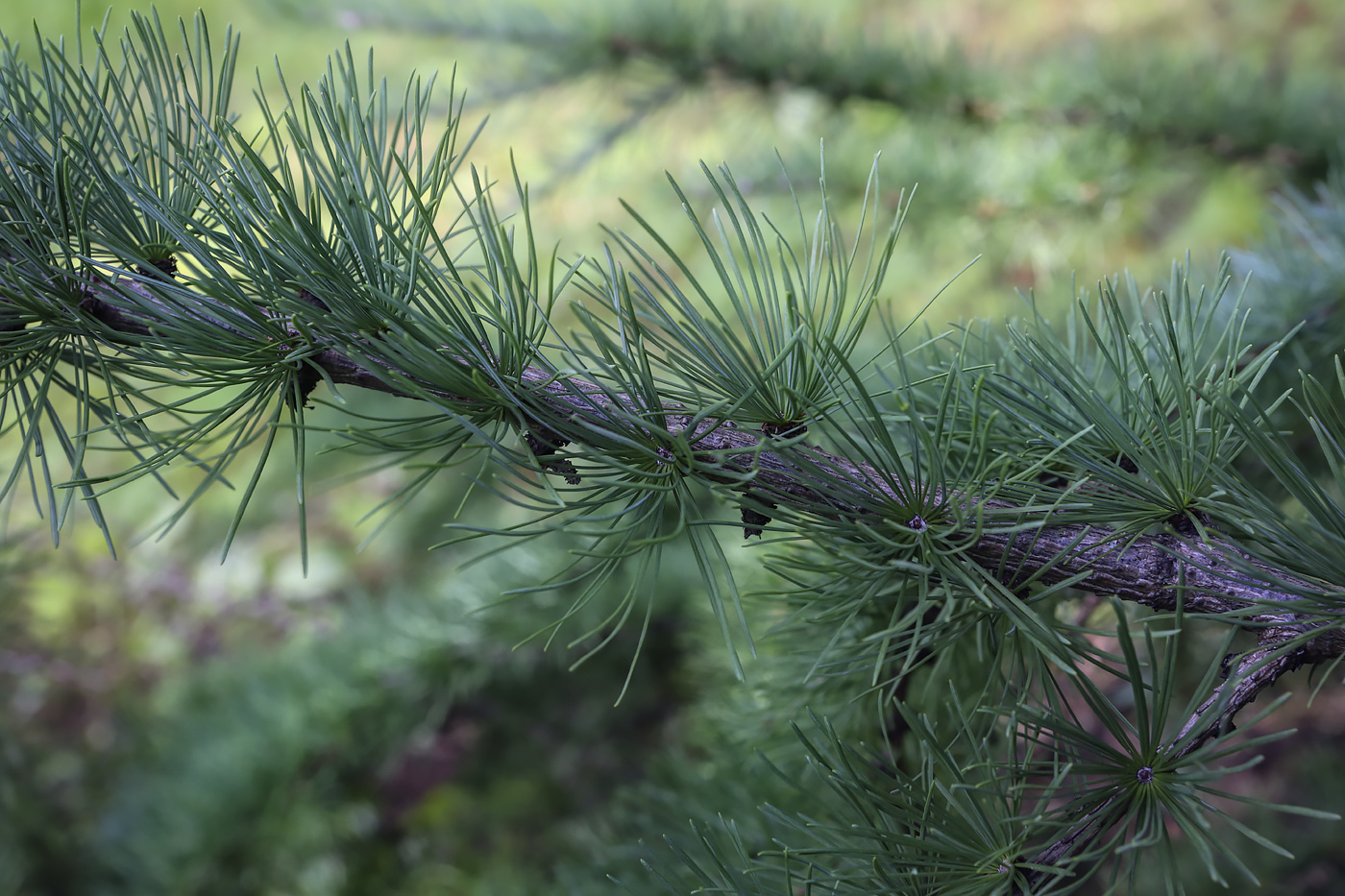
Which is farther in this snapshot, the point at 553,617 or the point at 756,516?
the point at 553,617

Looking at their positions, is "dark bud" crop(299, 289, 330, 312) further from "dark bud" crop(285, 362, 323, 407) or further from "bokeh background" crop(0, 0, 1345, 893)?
"bokeh background" crop(0, 0, 1345, 893)

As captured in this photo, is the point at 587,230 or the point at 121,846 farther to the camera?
the point at 587,230

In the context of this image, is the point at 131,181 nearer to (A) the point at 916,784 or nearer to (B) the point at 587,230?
(A) the point at 916,784

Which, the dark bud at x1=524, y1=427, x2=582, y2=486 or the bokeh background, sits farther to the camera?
the bokeh background

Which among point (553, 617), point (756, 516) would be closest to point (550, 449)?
point (756, 516)

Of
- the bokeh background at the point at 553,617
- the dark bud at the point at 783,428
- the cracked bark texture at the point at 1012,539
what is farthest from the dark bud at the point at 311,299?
the bokeh background at the point at 553,617

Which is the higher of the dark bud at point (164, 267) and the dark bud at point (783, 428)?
the dark bud at point (164, 267)

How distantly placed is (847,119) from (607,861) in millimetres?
872

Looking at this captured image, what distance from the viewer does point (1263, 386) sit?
0.54 metres

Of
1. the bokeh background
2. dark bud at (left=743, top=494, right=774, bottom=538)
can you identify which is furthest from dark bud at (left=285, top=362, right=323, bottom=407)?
the bokeh background

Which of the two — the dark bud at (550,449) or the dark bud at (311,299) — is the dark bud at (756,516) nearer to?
the dark bud at (550,449)

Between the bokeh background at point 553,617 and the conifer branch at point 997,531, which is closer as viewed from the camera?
the conifer branch at point 997,531

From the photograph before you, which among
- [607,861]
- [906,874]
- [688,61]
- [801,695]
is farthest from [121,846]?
[688,61]

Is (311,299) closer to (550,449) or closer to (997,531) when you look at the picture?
(550,449)
